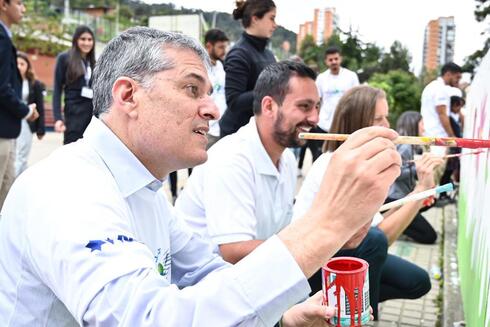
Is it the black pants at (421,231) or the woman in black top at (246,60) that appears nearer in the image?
the woman in black top at (246,60)

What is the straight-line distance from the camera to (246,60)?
4074mm

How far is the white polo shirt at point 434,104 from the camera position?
6.68 m

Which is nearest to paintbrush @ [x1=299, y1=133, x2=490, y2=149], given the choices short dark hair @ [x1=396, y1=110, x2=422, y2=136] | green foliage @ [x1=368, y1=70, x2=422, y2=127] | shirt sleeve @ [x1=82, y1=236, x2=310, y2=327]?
shirt sleeve @ [x1=82, y1=236, x2=310, y2=327]

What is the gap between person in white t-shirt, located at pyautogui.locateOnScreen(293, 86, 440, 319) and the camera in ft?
8.59

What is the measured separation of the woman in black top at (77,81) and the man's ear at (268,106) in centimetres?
236

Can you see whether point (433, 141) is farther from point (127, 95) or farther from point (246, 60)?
point (246, 60)

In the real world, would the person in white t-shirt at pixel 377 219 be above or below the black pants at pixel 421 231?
above

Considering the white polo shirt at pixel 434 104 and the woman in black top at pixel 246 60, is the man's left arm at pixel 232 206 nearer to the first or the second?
the woman in black top at pixel 246 60

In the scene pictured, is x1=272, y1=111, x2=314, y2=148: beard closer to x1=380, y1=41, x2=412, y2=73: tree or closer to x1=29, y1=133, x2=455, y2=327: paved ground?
x1=29, y1=133, x2=455, y2=327: paved ground

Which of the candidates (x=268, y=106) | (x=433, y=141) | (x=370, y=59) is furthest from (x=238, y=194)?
(x=370, y=59)

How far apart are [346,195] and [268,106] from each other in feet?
5.67

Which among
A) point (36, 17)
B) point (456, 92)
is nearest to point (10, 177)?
point (456, 92)

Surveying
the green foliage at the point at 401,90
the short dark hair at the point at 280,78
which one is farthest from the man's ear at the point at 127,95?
the green foliage at the point at 401,90

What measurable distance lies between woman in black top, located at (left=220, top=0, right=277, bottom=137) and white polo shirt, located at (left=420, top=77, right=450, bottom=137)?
3135mm
